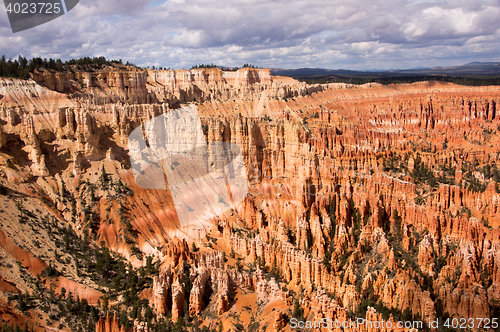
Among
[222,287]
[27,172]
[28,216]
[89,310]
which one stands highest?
[27,172]

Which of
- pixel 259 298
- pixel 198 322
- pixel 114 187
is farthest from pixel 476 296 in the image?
pixel 114 187

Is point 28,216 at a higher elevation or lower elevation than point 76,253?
higher

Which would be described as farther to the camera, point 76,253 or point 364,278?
point 76,253

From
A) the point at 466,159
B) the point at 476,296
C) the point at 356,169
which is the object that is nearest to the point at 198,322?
the point at 476,296

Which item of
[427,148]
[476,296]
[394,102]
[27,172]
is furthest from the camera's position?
[394,102]

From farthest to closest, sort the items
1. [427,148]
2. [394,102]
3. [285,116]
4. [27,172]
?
[394,102] < [285,116] < [427,148] < [27,172]

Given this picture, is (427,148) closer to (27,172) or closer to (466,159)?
(466,159)
